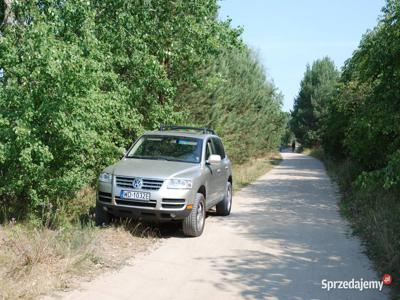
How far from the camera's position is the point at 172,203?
8.06 metres

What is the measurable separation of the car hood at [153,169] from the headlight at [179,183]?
10cm

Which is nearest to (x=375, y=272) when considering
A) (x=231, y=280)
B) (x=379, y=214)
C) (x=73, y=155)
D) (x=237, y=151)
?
(x=231, y=280)

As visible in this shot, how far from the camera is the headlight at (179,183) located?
26.6 feet

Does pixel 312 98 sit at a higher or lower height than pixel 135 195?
higher

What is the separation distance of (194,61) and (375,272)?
910cm

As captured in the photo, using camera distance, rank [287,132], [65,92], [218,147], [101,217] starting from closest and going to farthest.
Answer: [65,92]
[101,217]
[218,147]
[287,132]

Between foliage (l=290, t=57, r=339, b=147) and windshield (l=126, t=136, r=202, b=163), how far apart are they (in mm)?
60670

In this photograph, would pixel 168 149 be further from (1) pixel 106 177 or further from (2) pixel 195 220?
(2) pixel 195 220

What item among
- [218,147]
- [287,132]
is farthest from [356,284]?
[287,132]

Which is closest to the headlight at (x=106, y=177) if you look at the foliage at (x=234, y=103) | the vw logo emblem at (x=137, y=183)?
the vw logo emblem at (x=137, y=183)

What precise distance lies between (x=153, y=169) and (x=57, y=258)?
274cm

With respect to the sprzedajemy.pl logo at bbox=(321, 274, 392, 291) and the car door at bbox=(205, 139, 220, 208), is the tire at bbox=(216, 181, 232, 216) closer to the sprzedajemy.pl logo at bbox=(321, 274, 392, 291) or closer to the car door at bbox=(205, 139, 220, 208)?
the car door at bbox=(205, 139, 220, 208)

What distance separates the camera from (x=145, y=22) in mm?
13203

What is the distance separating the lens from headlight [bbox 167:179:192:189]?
8102 millimetres
